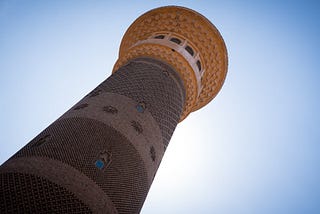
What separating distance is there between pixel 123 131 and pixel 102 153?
2.46ft

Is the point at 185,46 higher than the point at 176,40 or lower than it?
lower

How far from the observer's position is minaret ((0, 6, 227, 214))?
384 centimetres

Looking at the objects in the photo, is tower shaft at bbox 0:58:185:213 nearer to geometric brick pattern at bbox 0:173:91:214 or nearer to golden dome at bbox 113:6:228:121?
geometric brick pattern at bbox 0:173:91:214

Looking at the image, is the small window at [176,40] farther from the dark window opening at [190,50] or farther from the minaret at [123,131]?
the dark window opening at [190,50]

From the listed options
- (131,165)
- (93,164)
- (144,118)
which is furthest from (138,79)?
(93,164)

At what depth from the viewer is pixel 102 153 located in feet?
15.2

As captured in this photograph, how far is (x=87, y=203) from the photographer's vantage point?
3.92 m

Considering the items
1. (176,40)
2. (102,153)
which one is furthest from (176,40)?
(102,153)

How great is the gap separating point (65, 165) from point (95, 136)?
0.85m

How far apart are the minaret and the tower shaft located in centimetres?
1

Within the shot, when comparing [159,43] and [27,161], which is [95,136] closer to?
[27,161]

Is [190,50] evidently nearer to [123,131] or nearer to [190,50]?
Result: [190,50]

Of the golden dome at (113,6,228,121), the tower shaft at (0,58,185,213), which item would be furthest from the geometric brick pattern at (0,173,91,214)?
the golden dome at (113,6,228,121)

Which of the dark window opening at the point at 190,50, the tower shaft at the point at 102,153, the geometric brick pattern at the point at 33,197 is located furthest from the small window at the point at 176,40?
the geometric brick pattern at the point at 33,197
